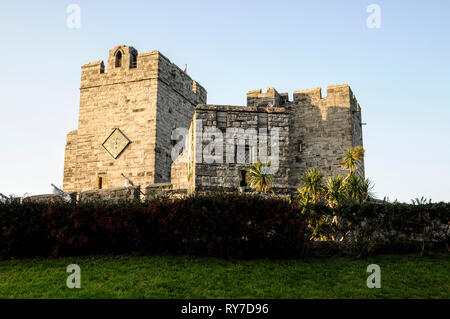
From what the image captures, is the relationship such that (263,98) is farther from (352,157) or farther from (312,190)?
(312,190)

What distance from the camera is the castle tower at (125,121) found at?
23.1 metres

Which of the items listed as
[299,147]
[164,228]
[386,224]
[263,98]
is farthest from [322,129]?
[164,228]

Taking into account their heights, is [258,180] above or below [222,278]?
above

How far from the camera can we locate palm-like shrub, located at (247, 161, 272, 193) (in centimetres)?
1434

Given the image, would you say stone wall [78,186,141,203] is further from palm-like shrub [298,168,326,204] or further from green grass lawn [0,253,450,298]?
palm-like shrub [298,168,326,204]

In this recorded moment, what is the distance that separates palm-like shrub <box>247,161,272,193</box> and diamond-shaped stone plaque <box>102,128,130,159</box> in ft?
35.2

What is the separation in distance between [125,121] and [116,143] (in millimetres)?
1240

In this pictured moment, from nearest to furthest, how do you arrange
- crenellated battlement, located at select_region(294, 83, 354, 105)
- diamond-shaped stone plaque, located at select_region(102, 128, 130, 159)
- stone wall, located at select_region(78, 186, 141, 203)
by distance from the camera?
stone wall, located at select_region(78, 186, 141, 203) < diamond-shaped stone plaque, located at select_region(102, 128, 130, 159) < crenellated battlement, located at select_region(294, 83, 354, 105)

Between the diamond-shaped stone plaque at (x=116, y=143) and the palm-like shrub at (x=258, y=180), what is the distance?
1073 centimetres

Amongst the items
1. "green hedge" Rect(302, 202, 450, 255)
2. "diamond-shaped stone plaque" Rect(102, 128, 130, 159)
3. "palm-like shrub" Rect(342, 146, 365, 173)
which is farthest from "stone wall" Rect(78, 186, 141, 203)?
"palm-like shrub" Rect(342, 146, 365, 173)

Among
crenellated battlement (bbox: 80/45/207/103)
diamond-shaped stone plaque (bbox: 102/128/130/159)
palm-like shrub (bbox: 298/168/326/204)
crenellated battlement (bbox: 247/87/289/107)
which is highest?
A: crenellated battlement (bbox: 80/45/207/103)

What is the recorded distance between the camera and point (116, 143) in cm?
2375

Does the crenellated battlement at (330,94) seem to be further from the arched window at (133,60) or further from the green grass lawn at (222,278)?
the green grass lawn at (222,278)
